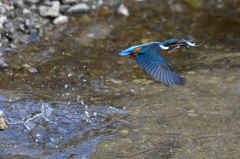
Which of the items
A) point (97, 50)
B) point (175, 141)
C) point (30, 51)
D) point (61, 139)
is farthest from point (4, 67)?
point (175, 141)

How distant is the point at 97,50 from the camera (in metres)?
5.51

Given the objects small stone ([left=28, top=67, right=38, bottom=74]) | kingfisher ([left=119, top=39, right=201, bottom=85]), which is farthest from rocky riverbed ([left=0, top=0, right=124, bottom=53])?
kingfisher ([left=119, top=39, right=201, bottom=85])

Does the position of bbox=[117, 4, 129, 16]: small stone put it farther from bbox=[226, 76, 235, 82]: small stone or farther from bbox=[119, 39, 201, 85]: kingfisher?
bbox=[119, 39, 201, 85]: kingfisher

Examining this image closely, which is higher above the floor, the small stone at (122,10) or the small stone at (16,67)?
the small stone at (122,10)

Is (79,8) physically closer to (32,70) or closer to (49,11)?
(49,11)

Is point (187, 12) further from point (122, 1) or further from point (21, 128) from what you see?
point (21, 128)

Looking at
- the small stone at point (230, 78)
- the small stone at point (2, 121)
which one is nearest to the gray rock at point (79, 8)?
the small stone at point (230, 78)

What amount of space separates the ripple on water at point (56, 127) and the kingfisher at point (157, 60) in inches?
24.2

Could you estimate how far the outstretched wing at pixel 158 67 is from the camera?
3764 millimetres

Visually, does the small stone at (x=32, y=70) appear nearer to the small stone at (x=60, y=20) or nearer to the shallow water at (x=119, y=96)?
the shallow water at (x=119, y=96)

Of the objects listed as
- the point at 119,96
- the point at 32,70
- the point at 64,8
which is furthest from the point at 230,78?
the point at 64,8

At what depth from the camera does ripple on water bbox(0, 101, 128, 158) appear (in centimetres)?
354

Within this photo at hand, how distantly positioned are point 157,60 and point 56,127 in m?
1.26

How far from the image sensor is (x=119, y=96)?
4.47 m
